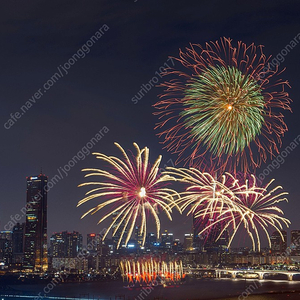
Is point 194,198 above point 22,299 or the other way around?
above

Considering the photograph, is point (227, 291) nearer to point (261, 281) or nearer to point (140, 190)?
point (261, 281)

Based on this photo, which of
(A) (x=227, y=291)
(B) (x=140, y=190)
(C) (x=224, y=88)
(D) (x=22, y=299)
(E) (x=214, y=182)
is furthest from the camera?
(A) (x=227, y=291)

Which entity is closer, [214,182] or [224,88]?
[224,88]

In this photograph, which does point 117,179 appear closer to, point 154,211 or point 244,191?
point 154,211

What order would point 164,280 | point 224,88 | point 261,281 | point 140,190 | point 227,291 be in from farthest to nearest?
point 261,281 → point 164,280 → point 227,291 → point 140,190 → point 224,88

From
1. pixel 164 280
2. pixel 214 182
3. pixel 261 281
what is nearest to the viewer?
pixel 214 182

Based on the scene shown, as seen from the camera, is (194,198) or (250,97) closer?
(250,97)

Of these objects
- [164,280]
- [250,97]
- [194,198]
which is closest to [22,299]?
[164,280]

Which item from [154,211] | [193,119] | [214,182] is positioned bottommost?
[154,211]

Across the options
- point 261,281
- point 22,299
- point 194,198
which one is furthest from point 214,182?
point 261,281
